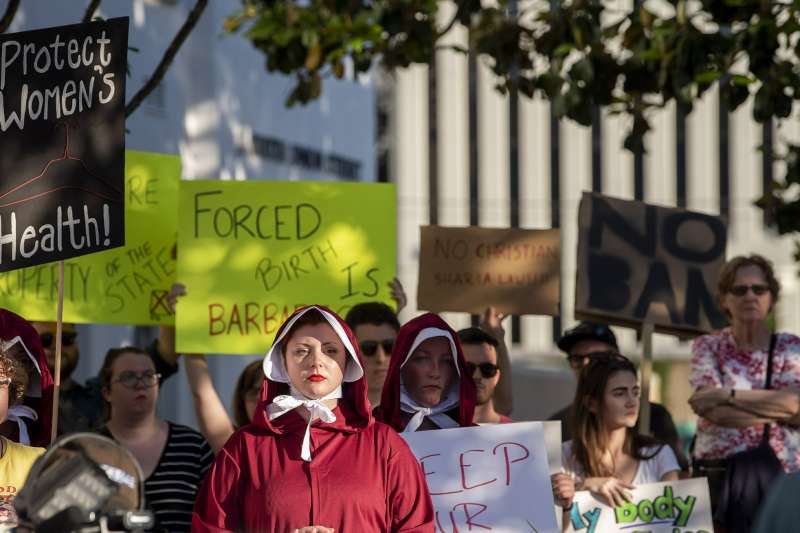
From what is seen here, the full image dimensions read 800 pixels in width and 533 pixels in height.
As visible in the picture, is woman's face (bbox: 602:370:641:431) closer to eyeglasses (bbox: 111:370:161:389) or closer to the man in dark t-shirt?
the man in dark t-shirt

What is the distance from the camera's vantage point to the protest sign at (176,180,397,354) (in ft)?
25.1

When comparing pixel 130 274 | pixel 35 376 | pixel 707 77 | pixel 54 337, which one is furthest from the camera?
pixel 707 77

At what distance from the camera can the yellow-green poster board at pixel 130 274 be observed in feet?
24.9

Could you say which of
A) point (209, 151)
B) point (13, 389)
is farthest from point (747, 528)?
point (209, 151)

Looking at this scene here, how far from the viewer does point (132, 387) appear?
6637 millimetres

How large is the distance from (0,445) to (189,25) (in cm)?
359

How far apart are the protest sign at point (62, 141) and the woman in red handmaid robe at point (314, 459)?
96cm

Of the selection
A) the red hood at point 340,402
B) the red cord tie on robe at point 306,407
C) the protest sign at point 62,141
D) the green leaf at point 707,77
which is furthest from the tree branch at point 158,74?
the red cord tie on robe at point 306,407

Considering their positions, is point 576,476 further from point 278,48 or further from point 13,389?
point 278,48

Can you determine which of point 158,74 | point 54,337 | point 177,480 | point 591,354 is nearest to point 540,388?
point 158,74

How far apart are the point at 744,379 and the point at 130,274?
2718 millimetres

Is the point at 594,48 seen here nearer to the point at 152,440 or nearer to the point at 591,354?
the point at 591,354

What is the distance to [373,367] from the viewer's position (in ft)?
23.0

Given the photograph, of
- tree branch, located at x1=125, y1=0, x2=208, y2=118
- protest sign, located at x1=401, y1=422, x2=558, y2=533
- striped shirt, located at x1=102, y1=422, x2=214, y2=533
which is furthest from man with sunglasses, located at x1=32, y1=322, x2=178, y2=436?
protest sign, located at x1=401, y1=422, x2=558, y2=533
